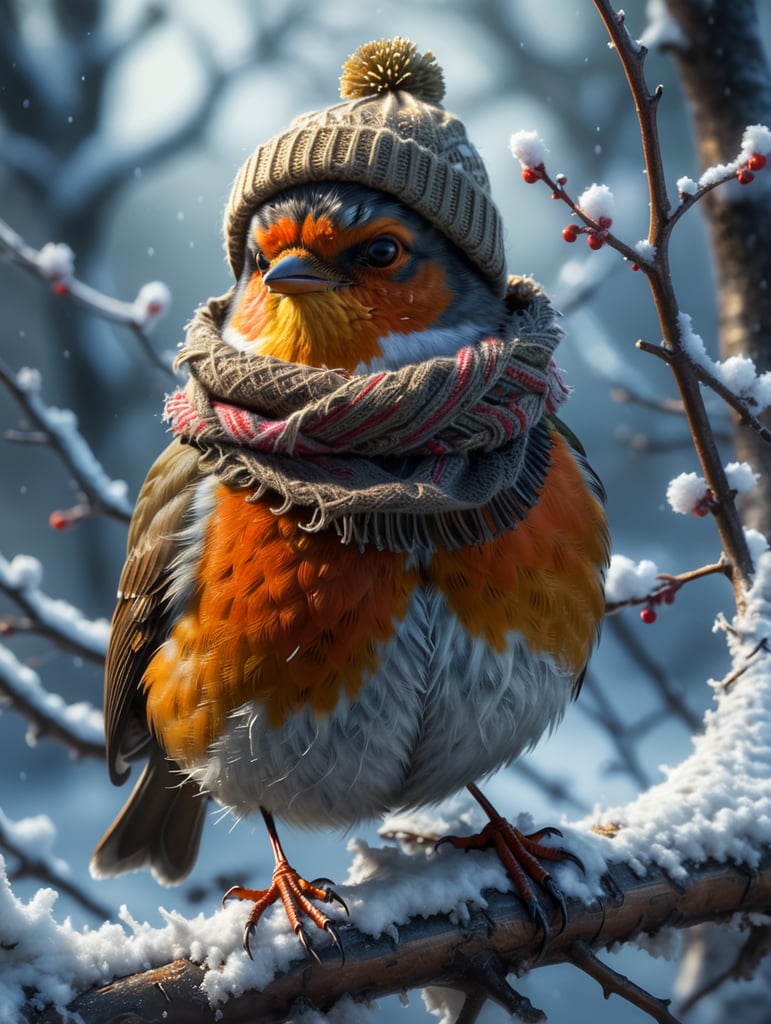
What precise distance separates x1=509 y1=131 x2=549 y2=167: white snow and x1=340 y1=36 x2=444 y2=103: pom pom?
347 mm

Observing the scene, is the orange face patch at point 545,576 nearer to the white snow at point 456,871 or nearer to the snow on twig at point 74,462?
the white snow at point 456,871

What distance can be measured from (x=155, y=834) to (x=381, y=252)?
1.21 meters

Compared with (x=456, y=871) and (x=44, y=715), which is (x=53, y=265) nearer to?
(x=44, y=715)

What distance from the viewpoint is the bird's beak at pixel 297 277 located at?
1493mm

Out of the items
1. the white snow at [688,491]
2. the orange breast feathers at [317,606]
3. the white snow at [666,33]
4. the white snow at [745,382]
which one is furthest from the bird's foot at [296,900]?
the white snow at [666,33]

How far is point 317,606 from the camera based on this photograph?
1.48 m

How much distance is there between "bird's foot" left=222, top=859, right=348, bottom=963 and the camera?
57.3 inches

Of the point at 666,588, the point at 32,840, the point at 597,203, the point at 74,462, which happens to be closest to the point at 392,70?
the point at 597,203

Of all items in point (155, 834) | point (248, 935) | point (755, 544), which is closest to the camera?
point (248, 935)

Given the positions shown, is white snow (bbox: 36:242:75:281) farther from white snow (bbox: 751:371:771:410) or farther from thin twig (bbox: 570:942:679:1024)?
thin twig (bbox: 570:942:679:1024)

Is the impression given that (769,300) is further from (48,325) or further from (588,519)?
(48,325)

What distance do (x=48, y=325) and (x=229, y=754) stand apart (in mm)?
4437

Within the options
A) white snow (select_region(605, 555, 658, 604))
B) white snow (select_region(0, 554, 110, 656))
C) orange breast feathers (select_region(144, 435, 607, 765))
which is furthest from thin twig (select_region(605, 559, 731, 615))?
white snow (select_region(0, 554, 110, 656))

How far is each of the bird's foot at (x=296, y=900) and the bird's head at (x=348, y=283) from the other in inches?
27.9
